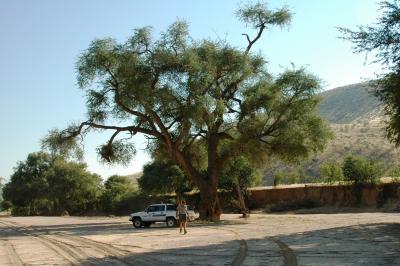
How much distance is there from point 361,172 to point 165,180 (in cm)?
2472

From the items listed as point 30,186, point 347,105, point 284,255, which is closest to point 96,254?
point 284,255

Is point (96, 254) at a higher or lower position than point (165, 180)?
lower

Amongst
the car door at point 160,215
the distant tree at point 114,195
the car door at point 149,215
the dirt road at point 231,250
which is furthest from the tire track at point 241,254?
the distant tree at point 114,195

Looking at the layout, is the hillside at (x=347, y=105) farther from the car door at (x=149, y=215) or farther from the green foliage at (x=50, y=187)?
the car door at (x=149, y=215)

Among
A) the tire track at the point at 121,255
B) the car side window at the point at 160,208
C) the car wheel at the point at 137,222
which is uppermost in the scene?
the car side window at the point at 160,208

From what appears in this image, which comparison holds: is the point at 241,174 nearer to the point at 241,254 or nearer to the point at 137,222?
the point at 137,222

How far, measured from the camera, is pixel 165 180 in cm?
6309

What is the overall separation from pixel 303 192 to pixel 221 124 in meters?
19.1

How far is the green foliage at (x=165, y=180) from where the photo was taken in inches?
2469

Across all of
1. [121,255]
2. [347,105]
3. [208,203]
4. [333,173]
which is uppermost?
[347,105]

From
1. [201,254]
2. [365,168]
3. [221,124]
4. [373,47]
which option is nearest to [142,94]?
[221,124]

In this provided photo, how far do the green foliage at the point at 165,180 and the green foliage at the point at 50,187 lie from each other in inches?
807

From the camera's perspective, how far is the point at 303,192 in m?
54.4

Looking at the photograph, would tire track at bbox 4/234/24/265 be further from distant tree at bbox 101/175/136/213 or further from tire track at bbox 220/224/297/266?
distant tree at bbox 101/175/136/213
